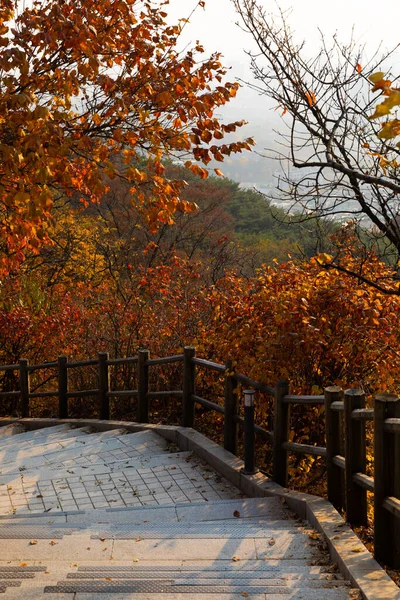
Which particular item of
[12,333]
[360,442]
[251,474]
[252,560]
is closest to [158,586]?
[252,560]

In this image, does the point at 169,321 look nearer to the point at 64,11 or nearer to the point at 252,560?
the point at 64,11

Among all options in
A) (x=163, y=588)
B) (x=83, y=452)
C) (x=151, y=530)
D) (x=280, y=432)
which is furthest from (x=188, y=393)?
(x=163, y=588)

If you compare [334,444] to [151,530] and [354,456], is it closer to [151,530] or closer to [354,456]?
[354,456]

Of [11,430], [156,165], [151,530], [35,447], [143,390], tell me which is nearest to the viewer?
[151,530]

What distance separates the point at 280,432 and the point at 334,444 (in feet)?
3.27

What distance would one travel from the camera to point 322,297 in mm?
7578

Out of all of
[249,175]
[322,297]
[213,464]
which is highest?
[249,175]

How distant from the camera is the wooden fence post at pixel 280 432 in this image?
6.55 metres

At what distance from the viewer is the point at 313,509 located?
→ 5527 mm

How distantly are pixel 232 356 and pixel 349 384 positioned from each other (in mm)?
1418

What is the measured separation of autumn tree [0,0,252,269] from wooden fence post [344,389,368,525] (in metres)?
3.00

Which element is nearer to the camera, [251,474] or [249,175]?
[251,474]

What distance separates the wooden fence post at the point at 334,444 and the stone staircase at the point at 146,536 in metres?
0.43

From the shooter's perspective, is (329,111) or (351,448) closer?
(351,448)
